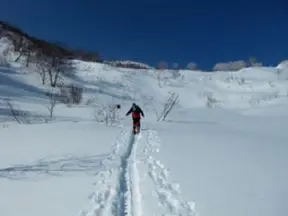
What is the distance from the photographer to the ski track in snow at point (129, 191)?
5.29m

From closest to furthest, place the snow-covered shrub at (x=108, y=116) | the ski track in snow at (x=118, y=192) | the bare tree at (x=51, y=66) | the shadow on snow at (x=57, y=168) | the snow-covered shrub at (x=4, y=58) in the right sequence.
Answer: the ski track in snow at (x=118, y=192) < the shadow on snow at (x=57, y=168) < the snow-covered shrub at (x=108, y=116) < the bare tree at (x=51, y=66) < the snow-covered shrub at (x=4, y=58)

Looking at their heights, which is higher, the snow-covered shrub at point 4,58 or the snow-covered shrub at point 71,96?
the snow-covered shrub at point 4,58

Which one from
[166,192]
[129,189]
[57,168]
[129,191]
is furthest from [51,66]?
[166,192]

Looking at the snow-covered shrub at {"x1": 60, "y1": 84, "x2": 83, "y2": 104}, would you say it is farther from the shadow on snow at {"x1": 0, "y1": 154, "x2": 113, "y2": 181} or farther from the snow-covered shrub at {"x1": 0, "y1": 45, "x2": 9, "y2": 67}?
the shadow on snow at {"x1": 0, "y1": 154, "x2": 113, "y2": 181}

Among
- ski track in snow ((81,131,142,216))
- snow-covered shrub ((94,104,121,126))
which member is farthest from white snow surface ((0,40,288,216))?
snow-covered shrub ((94,104,121,126))

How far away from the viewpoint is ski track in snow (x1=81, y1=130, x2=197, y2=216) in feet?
17.4

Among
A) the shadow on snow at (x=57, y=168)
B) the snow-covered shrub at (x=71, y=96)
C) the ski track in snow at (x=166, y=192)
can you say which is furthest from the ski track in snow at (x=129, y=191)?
the snow-covered shrub at (x=71, y=96)

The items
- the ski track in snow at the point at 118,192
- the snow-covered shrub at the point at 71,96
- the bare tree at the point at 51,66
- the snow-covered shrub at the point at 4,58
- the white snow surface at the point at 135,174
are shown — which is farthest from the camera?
the snow-covered shrub at the point at 4,58

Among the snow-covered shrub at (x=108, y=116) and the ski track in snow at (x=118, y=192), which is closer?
the ski track in snow at (x=118, y=192)

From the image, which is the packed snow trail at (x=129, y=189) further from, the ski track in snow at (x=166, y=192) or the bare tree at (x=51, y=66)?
the bare tree at (x=51, y=66)

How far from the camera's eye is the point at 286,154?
9.52m

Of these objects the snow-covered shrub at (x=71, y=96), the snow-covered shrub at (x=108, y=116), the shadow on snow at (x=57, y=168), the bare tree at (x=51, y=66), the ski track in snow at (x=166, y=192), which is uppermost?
the bare tree at (x=51, y=66)

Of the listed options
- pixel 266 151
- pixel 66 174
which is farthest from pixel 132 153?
pixel 266 151

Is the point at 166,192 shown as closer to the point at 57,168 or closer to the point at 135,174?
the point at 135,174
